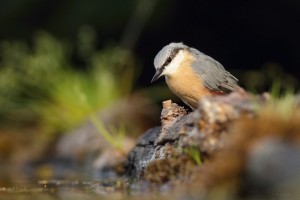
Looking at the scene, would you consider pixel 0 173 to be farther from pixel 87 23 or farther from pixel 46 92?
pixel 87 23

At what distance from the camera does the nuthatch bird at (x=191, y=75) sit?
22.0ft

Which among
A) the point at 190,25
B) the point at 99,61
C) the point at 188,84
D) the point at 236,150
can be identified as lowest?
the point at 236,150

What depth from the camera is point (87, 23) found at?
1219cm

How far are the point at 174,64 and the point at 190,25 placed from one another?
656cm

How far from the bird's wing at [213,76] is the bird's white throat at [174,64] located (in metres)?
0.13

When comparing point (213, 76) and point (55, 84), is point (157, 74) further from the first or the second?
point (55, 84)

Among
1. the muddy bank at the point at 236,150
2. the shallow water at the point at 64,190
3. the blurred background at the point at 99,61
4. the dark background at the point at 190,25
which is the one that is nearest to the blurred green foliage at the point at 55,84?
the blurred background at the point at 99,61

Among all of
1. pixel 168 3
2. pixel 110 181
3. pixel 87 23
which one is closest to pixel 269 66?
pixel 168 3

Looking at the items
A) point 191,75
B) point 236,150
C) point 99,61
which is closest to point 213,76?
point 191,75

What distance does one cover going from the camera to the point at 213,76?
22.2 ft

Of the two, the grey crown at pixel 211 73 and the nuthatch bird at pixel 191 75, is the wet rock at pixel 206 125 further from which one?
the grey crown at pixel 211 73

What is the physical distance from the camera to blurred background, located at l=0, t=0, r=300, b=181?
9828 millimetres

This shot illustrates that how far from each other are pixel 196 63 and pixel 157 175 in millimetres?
1559

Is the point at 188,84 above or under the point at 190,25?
under
